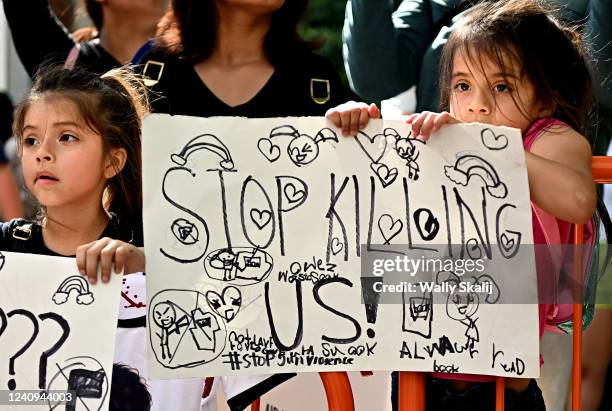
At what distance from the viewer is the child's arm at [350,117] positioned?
3098 mm

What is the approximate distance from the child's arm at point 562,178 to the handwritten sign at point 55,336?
1036 mm

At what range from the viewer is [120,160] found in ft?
11.9

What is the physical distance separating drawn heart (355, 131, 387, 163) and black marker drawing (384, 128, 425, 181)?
22mm

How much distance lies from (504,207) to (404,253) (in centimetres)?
26

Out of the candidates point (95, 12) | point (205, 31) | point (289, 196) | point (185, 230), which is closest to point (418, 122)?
point (289, 196)

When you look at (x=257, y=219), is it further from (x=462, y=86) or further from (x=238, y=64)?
(x=238, y=64)

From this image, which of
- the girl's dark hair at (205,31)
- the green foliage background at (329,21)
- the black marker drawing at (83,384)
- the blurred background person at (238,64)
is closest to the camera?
the black marker drawing at (83,384)

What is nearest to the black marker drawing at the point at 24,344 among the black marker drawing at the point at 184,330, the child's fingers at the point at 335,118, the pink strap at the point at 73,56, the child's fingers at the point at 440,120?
the black marker drawing at the point at 184,330

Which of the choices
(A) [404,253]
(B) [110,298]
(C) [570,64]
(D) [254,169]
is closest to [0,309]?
(B) [110,298]

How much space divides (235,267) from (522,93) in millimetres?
864

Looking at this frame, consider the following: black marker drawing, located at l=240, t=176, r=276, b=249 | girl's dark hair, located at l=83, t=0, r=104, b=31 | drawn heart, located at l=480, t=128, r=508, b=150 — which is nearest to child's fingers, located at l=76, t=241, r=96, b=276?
black marker drawing, located at l=240, t=176, r=276, b=249

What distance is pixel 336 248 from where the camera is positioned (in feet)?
10.2

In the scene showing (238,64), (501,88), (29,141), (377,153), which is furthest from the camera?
(238,64)

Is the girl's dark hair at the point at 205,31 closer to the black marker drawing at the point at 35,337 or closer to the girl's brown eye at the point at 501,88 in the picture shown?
the girl's brown eye at the point at 501,88
